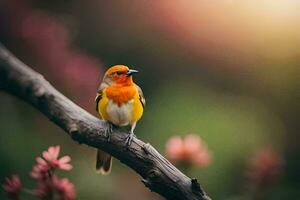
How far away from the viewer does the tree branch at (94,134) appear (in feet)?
2.19

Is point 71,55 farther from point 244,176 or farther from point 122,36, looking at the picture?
point 244,176

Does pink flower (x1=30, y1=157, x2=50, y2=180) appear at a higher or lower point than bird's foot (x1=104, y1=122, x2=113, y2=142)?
lower

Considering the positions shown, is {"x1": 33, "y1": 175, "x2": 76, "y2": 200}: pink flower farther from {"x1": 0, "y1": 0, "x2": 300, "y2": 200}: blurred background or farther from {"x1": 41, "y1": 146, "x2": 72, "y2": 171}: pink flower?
{"x1": 0, "y1": 0, "x2": 300, "y2": 200}: blurred background

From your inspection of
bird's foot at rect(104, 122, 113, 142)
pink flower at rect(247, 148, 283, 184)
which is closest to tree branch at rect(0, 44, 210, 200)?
bird's foot at rect(104, 122, 113, 142)

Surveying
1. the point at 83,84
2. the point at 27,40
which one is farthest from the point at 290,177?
the point at 27,40

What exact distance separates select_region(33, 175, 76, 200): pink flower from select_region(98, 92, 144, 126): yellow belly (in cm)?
9

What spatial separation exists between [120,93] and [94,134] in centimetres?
7

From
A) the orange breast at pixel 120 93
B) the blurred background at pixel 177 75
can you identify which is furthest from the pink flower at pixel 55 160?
the blurred background at pixel 177 75

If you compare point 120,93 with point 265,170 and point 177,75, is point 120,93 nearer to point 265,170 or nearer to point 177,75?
point 265,170

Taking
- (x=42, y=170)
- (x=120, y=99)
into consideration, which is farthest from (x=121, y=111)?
(x=42, y=170)

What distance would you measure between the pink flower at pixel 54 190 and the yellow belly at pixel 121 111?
0.29 ft

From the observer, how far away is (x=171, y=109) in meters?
1.08

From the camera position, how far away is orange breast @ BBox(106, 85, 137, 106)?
0.76m

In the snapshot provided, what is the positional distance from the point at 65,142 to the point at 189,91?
0.23 metres
